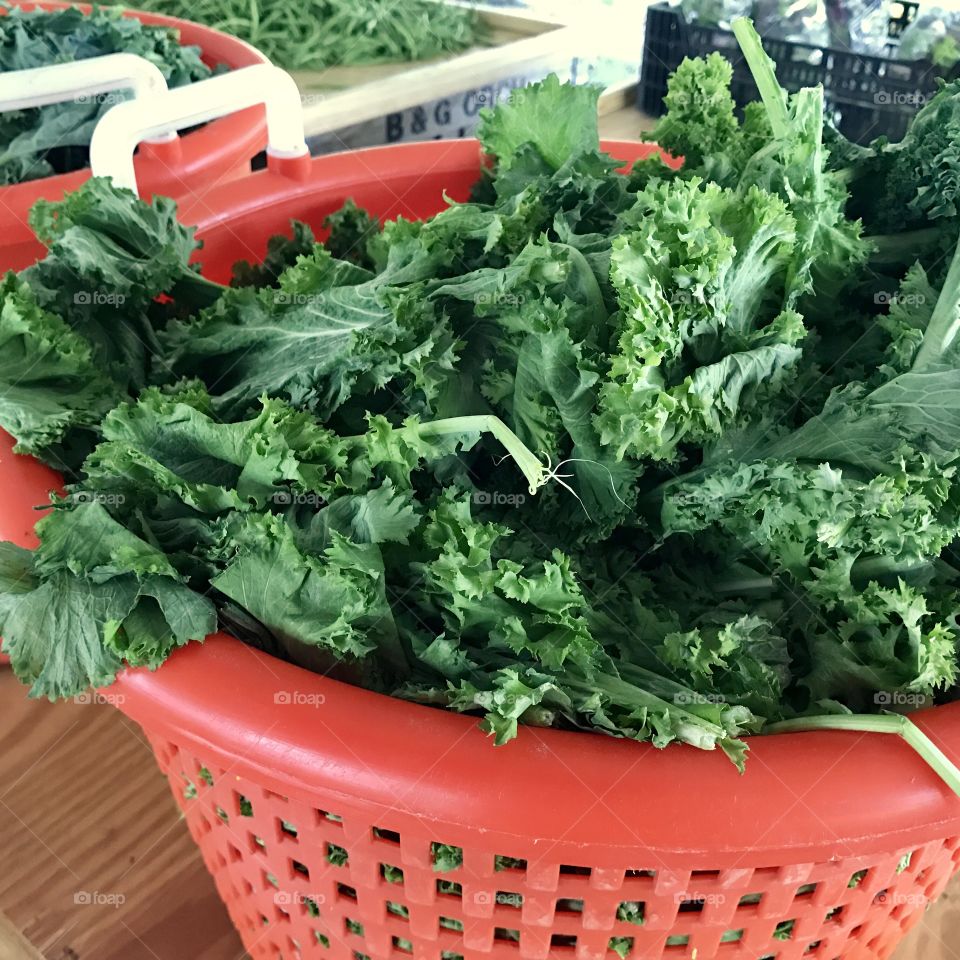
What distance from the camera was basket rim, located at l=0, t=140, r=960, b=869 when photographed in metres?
0.56

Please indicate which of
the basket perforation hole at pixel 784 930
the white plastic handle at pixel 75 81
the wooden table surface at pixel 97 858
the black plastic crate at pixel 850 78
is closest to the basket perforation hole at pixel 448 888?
the basket perforation hole at pixel 784 930

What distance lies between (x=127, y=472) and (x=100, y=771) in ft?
1.93

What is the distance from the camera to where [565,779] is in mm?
575

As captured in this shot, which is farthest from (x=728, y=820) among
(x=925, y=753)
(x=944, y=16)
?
(x=944, y=16)

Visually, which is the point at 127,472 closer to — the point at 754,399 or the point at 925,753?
Result: the point at 754,399

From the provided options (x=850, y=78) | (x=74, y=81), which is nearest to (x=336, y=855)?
(x=74, y=81)

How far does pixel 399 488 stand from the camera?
742 millimetres

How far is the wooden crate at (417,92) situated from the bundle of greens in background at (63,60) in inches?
18.1

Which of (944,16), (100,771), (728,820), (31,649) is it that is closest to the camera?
(728,820)

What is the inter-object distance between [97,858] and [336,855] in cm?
54

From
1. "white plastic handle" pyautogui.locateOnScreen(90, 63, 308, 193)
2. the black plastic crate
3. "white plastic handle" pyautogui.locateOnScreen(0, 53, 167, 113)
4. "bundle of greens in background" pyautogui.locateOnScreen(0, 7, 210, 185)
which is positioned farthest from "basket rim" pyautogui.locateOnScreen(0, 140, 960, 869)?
the black plastic crate

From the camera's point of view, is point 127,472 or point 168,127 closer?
point 127,472

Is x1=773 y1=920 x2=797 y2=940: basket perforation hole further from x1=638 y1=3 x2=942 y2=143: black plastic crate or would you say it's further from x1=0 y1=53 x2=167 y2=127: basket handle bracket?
x1=638 y1=3 x2=942 y2=143: black plastic crate

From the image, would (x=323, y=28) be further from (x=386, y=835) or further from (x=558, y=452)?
(x=386, y=835)
